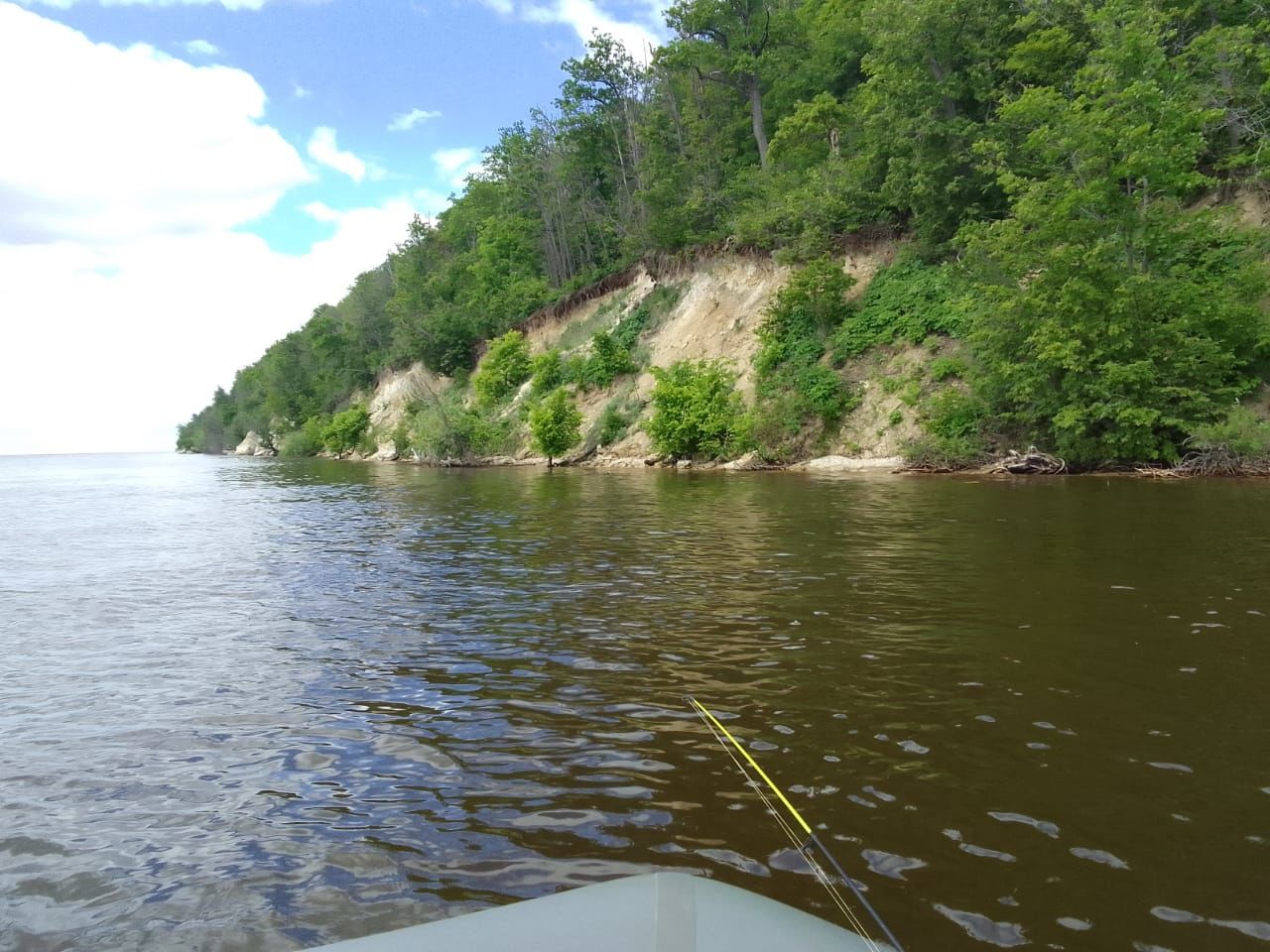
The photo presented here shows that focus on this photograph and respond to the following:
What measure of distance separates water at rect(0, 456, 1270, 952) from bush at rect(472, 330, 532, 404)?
41.6 meters

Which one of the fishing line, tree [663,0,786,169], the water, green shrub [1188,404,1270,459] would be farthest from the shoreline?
the fishing line

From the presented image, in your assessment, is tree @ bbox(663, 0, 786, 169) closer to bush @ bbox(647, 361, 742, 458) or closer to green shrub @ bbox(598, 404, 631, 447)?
bush @ bbox(647, 361, 742, 458)

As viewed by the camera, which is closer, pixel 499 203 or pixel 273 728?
pixel 273 728

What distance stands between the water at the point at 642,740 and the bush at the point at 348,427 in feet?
199

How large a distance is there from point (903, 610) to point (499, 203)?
68.3 meters

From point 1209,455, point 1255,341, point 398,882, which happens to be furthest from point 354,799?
point 1255,341

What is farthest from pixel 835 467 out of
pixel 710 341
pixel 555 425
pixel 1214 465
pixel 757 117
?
pixel 757 117

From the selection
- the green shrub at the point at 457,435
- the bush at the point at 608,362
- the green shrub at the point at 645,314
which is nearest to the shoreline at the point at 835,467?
the green shrub at the point at 457,435

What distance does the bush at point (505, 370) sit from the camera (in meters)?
51.7

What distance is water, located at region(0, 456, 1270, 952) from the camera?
3.01 meters

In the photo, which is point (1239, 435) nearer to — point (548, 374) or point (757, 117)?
point (757, 117)

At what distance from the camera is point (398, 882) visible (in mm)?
3135

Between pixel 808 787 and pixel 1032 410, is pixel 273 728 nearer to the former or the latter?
pixel 808 787

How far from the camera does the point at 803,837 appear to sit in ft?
11.1
